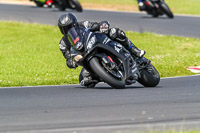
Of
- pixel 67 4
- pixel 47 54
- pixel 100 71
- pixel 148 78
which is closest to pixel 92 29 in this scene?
pixel 100 71

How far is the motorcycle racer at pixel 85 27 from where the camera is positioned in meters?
9.14

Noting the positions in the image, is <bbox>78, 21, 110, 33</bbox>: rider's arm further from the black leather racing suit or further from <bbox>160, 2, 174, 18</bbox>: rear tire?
<bbox>160, 2, 174, 18</bbox>: rear tire

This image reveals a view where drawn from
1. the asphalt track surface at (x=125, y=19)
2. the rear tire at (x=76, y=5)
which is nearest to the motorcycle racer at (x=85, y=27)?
the asphalt track surface at (x=125, y=19)

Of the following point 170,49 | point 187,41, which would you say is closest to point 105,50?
point 170,49

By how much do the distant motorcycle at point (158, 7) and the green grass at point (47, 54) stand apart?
511 cm

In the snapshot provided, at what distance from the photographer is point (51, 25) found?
24.1 m

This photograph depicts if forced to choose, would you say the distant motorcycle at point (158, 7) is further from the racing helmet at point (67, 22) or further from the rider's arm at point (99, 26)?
the racing helmet at point (67, 22)

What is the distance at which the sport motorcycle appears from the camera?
870 centimetres

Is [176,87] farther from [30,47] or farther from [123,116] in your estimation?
[30,47]

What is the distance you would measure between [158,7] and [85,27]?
17852 mm

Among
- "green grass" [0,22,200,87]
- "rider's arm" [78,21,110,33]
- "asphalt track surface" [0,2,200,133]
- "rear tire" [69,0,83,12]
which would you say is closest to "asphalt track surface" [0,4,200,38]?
"rear tire" [69,0,83,12]

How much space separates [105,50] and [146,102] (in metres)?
1.48

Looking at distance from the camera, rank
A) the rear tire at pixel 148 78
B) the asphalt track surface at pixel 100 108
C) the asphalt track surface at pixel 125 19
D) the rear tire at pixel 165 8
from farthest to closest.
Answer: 1. the rear tire at pixel 165 8
2. the asphalt track surface at pixel 125 19
3. the rear tire at pixel 148 78
4. the asphalt track surface at pixel 100 108

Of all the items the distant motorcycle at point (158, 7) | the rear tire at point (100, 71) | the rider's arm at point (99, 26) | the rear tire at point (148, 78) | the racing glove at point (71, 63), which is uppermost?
the rider's arm at point (99, 26)
